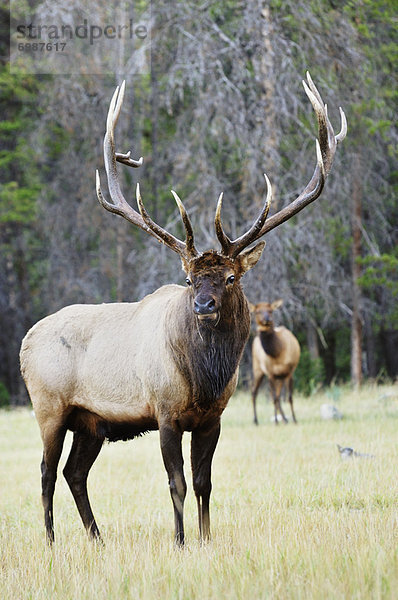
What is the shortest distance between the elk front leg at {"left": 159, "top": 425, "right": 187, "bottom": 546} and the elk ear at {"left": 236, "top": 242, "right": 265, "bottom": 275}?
3.80 feet

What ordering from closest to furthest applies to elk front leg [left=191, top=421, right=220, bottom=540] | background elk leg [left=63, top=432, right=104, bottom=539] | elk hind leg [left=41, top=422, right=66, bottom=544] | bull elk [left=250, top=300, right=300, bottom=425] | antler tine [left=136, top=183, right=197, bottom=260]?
1. antler tine [left=136, top=183, right=197, bottom=260]
2. elk front leg [left=191, top=421, right=220, bottom=540]
3. elk hind leg [left=41, top=422, right=66, bottom=544]
4. background elk leg [left=63, top=432, right=104, bottom=539]
5. bull elk [left=250, top=300, right=300, bottom=425]

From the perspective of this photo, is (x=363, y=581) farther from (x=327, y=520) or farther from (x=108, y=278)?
A: (x=108, y=278)

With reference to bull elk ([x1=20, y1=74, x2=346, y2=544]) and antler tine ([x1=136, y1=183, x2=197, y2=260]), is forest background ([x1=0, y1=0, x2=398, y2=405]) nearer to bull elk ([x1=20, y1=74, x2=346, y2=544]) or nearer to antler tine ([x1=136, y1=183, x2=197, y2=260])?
bull elk ([x1=20, y1=74, x2=346, y2=544])

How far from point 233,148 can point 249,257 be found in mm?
10759

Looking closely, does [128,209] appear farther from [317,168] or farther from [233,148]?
[233,148]

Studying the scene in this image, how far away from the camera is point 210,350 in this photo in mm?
4992

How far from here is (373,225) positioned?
18.7m

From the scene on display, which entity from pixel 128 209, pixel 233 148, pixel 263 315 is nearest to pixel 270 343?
pixel 263 315

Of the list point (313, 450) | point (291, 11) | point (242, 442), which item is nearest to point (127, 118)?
point (291, 11)

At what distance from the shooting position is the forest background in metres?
14.6

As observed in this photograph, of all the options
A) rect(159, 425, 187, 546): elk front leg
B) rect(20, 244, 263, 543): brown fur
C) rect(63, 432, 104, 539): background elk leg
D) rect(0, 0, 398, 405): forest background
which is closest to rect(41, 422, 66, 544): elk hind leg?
rect(20, 244, 263, 543): brown fur

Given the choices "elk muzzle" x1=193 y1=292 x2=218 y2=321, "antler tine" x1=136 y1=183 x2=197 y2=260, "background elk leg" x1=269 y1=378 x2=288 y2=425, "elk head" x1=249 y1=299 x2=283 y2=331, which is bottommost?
"background elk leg" x1=269 y1=378 x2=288 y2=425

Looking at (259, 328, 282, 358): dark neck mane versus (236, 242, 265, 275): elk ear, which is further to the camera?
(259, 328, 282, 358): dark neck mane

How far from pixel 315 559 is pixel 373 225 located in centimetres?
1564
